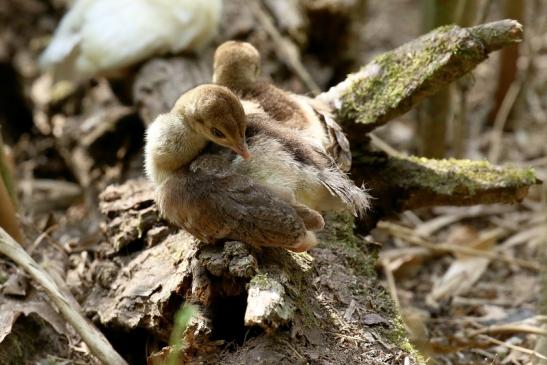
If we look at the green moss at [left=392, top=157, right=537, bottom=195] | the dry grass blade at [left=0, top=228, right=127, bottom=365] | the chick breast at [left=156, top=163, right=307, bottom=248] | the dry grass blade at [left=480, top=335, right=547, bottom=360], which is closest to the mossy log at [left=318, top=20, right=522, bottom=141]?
the green moss at [left=392, top=157, right=537, bottom=195]

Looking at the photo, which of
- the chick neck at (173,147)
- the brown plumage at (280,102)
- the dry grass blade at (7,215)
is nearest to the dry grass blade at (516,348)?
the brown plumage at (280,102)

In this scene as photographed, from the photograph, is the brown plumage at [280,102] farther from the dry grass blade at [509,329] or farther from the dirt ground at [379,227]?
the dry grass blade at [509,329]

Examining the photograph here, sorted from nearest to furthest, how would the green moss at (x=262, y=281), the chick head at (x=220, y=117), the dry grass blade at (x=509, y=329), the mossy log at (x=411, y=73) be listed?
the green moss at (x=262, y=281)
the chick head at (x=220, y=117)
the mossy log at (x=411, y=73)
the dry grass blade at (x=509, y=329)

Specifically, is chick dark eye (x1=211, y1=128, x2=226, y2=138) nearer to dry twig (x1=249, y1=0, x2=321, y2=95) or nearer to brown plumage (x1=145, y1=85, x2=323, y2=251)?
brown plumage (x1=145, y1=85, x2=323, y2=251)

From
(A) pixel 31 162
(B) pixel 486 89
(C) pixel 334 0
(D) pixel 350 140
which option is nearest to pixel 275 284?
(D) pixel 350 140

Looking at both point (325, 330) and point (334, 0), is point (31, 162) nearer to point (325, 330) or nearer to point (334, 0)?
point (334, 0)
